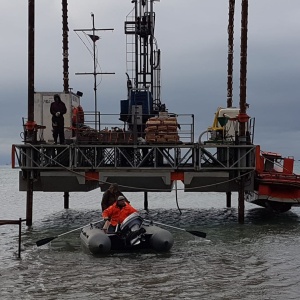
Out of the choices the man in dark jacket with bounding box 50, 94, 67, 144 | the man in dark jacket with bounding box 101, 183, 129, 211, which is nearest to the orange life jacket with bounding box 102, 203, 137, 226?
the man in dark jacket with bounding box 101, 183, 129, 211

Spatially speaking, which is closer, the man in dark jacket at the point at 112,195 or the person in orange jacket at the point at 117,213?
the person in orange jacket at the point at 117,213

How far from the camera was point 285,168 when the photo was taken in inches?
1067

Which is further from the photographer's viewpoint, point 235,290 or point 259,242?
point 259,242

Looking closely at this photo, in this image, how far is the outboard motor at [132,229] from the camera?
56.1ft

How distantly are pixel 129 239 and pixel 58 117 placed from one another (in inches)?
351

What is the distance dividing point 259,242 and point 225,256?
10.6 feet

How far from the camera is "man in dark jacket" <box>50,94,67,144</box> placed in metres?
24.9

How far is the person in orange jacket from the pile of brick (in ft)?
20.1

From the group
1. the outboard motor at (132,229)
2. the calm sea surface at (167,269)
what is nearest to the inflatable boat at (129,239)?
the outboard motor at (132,229)

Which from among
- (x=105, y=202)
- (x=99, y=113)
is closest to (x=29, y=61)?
(x=99, y=113)

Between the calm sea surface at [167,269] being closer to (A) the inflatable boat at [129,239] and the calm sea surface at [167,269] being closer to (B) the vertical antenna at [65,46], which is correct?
(A) the inflatable boat at [129,239]

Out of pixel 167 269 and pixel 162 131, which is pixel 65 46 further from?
pixel 167 269

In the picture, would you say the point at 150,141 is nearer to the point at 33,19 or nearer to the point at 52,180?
the point at 52,180

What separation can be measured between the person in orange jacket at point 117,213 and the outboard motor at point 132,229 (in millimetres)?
348
